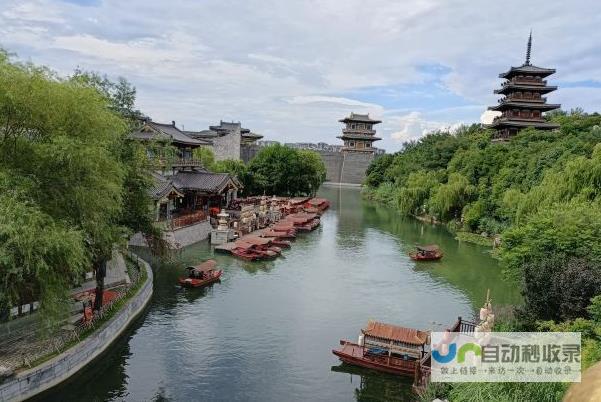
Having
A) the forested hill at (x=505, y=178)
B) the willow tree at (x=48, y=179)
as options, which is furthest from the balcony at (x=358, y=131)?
the willow tree at (x=48, y=179)

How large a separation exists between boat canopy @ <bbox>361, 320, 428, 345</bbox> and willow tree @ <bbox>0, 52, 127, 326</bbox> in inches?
349

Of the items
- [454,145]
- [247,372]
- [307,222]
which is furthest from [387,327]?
[454,145]

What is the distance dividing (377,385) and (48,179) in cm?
1095

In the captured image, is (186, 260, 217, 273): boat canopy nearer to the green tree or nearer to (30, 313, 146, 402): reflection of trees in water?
(30, 313, 146, 402): reflection of trees in water

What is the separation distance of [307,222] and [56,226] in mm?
32178

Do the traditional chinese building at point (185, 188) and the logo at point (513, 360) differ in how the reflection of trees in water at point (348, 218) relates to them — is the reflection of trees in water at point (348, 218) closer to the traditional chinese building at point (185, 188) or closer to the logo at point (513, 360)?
the traditional chinese building at point (185, 188)

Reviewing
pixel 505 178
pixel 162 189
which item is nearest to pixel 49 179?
pixel 162 189

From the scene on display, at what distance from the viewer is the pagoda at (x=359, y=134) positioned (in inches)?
3890

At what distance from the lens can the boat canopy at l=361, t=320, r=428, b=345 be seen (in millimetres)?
15566

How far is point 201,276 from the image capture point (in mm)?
23641

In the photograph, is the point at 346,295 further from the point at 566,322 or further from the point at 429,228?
the point at 429,228

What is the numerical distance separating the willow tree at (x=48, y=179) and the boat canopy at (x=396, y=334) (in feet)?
29.1

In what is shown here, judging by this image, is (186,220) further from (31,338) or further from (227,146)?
(227,146)

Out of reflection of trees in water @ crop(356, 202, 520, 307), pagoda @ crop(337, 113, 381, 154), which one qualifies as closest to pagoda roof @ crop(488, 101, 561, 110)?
reflection of trees in water @ crop(356, 202, 520, 307)
